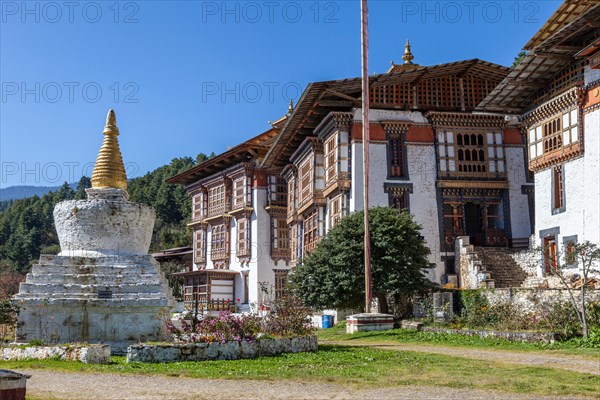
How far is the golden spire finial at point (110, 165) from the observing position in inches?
810

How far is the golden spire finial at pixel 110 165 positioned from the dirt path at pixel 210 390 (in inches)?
373

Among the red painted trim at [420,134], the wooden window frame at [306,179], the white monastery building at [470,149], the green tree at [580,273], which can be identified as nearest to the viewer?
the green tree at [580,273]

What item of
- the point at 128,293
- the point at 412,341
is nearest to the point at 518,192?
the point at 412,341

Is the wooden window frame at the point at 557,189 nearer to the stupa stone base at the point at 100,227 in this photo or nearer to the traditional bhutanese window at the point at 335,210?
the traditional bhutanese window at the point at 335,210

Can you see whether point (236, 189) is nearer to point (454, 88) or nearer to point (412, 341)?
point (454, 88)

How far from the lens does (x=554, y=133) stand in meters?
29.5

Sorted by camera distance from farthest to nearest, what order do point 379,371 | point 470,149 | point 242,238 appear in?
point 242,238 < point 470,149 < point 379,371

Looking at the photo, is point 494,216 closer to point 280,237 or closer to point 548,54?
point 548,54

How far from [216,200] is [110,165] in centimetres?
3329

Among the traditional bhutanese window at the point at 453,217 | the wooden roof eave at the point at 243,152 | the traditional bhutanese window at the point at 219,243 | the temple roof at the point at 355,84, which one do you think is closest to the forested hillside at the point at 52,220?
the traditional bhutanese window at the point at 219,243

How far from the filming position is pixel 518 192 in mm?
35094

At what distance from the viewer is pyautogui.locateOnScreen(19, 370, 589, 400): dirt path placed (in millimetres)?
9930

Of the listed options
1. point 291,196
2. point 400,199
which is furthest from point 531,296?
point 291,196

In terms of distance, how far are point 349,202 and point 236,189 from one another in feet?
60.0
